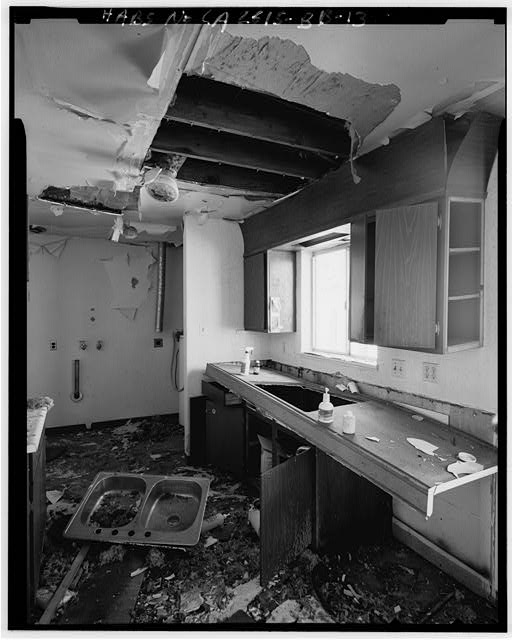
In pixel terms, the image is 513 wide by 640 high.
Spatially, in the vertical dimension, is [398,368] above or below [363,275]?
below

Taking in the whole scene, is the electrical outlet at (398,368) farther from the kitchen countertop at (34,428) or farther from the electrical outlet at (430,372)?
the kitchen countertop at (34,428)

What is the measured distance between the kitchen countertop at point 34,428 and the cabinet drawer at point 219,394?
4.41 ft

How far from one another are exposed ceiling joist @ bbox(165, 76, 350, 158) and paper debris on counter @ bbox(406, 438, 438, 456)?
157 centimetres

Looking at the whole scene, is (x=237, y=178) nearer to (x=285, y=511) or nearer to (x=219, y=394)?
(x=219, y=394)

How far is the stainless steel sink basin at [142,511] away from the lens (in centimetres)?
192

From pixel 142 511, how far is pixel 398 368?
186 centimetres

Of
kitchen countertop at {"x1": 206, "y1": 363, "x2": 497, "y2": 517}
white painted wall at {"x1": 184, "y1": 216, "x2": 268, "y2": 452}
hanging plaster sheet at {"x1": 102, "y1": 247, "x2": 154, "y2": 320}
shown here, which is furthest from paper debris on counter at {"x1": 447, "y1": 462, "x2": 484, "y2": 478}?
hanging plaster sheet at {"x1": 102, "y1": 247, "x2": 154, "y2": 320}

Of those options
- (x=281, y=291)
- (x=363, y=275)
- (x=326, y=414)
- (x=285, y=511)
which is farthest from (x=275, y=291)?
(x=285, y=511)

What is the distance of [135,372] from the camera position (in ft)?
14.8

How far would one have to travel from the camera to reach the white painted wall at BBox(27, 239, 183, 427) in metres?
4.05

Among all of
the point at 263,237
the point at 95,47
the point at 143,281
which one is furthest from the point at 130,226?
the point at 95,47

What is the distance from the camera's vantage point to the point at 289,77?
1.26 m

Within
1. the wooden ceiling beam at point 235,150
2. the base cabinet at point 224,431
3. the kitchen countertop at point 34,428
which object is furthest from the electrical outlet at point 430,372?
the kitchen countertop at point 34,428

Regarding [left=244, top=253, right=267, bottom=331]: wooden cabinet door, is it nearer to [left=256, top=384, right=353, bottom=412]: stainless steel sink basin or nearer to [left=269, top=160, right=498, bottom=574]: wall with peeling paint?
[left=256, top=384, right=353, bottom=412]: stainless steel sink basin
